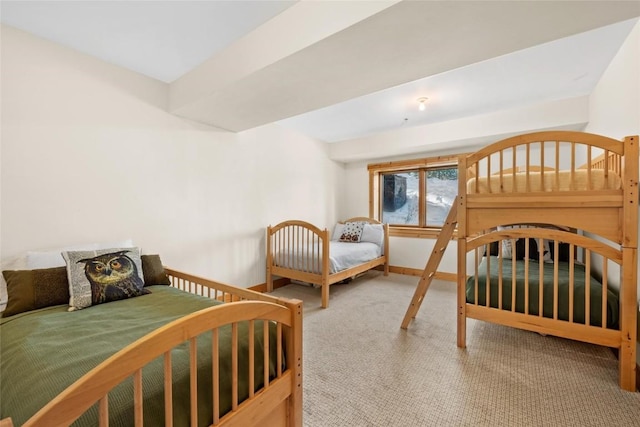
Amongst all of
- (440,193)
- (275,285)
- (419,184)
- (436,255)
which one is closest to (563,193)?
(436,255)

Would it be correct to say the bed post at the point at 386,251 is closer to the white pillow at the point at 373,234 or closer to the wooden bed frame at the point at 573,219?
the white pillow at the point at 373,234

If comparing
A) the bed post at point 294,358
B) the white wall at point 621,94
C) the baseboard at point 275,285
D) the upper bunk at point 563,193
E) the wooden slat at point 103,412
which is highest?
the white wall at point 621,94

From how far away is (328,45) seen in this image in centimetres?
156

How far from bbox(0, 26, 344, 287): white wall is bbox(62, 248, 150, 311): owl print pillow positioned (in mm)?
438

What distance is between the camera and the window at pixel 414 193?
420 cm

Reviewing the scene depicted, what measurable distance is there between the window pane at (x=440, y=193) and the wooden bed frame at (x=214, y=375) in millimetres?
3518

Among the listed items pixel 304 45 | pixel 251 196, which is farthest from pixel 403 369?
pixel 251 196

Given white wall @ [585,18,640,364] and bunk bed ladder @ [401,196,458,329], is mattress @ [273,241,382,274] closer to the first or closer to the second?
bunk bed ladder @ [401,196,458,329]

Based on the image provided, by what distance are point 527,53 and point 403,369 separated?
8.12 ft

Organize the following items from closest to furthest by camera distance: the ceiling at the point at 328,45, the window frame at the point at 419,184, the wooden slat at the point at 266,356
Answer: the wooden slat at the point at 266,356
the ceiling at the point at 328,45
the window frame at the point at 419,184

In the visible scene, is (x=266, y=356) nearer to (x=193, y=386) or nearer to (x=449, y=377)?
(x=193, y=386)

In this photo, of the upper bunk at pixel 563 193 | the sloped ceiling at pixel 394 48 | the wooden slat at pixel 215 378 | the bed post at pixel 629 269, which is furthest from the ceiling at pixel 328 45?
the wooden slat at pixel 215 378

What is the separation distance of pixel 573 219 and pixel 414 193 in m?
2.80

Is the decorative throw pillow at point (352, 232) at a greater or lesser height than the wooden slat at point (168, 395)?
greater
